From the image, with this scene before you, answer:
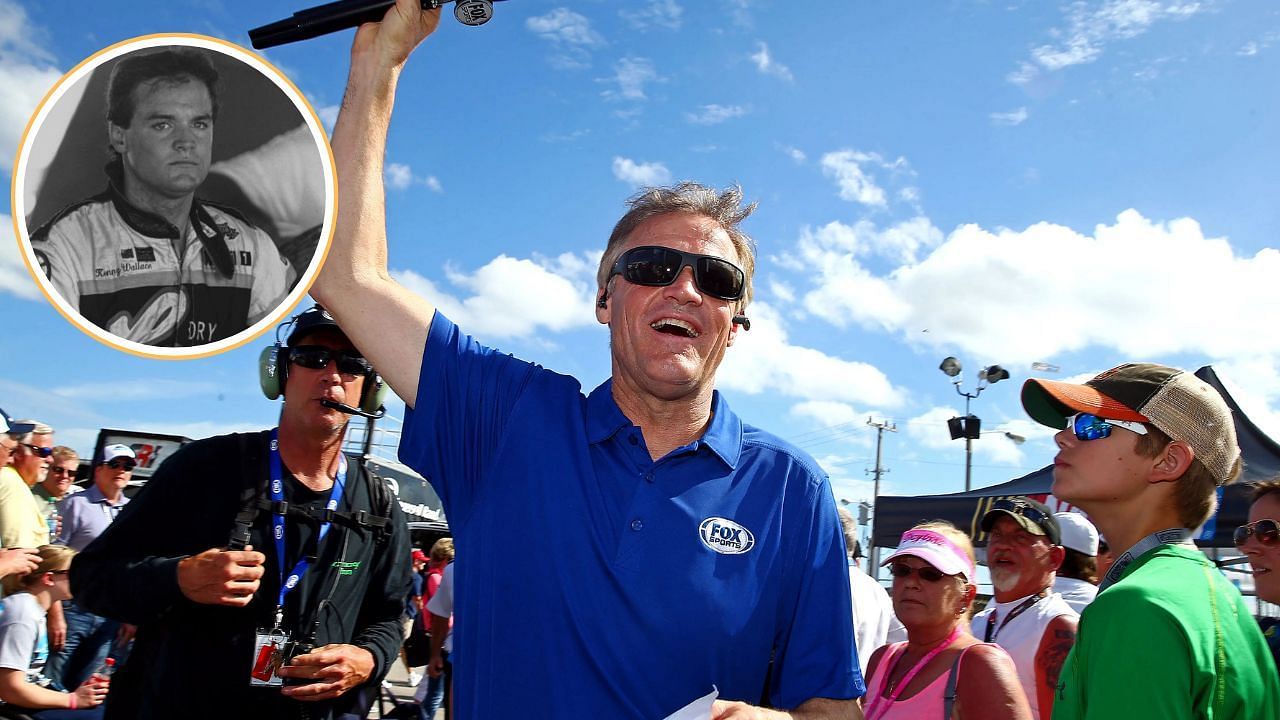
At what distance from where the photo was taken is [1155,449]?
267 centimetres

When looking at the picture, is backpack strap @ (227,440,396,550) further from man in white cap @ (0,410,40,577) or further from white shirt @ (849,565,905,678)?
man in white cap @ (0,410,40,577)

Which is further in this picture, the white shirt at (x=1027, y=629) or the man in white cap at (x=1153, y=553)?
the white shirt at (x=1027, y=629)

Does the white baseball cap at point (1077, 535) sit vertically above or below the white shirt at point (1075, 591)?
above

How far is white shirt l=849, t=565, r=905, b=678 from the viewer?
4.83 meters

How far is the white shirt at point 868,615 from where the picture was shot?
4832mm

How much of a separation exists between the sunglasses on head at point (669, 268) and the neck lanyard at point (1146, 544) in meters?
1.39

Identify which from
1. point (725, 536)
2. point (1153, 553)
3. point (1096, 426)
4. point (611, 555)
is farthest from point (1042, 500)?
point (611, 555)

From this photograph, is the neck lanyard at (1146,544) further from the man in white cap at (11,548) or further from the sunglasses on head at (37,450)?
the sunglasses on head at (37,450)

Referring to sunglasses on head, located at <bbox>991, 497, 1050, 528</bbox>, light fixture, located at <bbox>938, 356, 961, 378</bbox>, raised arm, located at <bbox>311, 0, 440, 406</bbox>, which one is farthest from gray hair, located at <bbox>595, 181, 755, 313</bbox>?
light fixture, located at <bbox>938, 356, 961, 378</bbox>

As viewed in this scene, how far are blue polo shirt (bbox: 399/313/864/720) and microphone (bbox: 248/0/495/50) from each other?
0.71 metres

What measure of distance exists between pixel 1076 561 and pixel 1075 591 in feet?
0.78

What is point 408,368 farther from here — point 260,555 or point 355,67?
point 260,555

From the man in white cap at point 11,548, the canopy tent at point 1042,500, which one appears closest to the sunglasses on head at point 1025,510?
the canopy tent at point 1042,500

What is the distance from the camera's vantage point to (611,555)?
1969 mm
